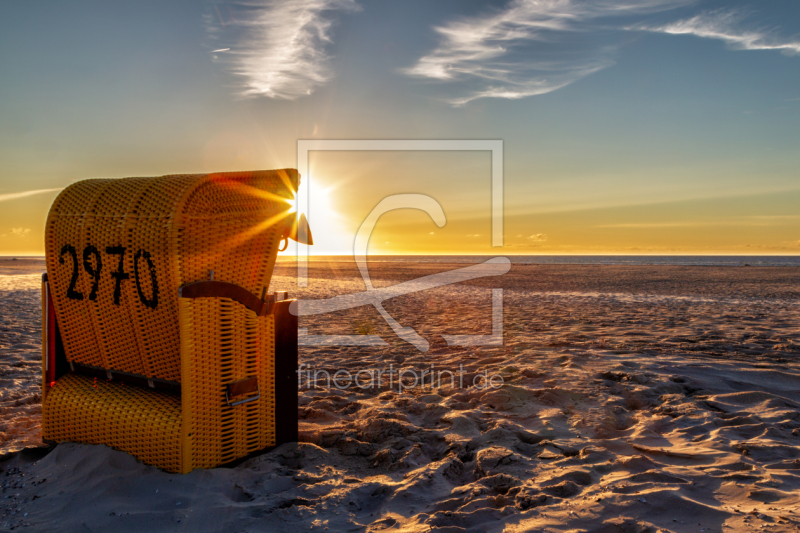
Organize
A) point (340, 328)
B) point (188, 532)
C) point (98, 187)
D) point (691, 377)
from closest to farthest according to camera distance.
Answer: point (188, 532) < point (98, 187) < point (691, 377) < point (340, 328)

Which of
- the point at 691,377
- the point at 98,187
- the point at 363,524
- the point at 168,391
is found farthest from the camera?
the point at 691,377

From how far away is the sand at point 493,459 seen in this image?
2.26 m

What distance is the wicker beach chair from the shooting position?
8.36ft

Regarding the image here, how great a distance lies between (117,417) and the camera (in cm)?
272


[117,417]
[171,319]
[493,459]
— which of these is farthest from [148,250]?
[493,459]

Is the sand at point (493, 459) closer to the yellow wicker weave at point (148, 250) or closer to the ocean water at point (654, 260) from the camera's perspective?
the yellow wicker weave at point (148, 250)

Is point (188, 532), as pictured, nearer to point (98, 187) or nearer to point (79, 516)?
point (79, 516)

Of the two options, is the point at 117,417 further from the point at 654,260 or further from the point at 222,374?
the point at 654,260

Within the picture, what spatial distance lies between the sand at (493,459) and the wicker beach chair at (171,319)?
8.0 inches

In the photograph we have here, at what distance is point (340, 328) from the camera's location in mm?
8227

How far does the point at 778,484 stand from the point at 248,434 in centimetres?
322

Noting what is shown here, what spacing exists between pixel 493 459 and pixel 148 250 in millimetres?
2557

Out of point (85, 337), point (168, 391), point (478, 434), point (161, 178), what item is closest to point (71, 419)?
point (85, 337)

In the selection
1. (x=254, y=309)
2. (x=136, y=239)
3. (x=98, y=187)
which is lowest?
(x=254, y=309)
